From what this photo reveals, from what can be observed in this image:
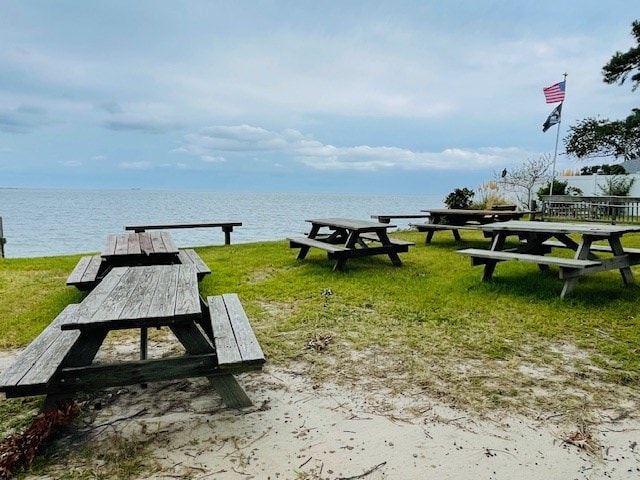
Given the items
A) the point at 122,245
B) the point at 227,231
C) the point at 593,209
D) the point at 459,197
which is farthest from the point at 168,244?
the point at 593,209

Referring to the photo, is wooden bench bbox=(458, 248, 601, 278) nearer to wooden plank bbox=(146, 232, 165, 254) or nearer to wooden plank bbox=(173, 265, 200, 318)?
wooden plank bbox=(173, 265, 200, 318)

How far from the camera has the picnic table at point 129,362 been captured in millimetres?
1905

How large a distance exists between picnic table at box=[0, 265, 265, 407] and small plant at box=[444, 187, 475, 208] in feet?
41.0

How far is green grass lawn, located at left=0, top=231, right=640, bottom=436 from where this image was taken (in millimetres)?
2553

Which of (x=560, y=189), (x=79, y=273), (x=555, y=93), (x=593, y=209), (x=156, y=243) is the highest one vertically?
(x=555, y=93)

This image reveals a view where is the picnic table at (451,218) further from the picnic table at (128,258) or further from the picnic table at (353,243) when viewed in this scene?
the picnic table at (128,258)

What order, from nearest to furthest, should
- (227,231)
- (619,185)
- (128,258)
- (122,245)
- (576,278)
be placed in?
(576,278) → (128,258) → (122,245) → (227,231) → (619,185)

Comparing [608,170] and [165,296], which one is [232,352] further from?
[608,170]

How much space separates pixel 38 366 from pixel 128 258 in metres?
2.57

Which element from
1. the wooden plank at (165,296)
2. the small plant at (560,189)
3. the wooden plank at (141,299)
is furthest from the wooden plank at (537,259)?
the small plant at (560,189)

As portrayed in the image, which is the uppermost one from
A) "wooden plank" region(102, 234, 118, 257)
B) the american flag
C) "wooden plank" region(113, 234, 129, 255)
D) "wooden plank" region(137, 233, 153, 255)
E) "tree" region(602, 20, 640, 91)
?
"tree" region(602, 20, 640, 91)

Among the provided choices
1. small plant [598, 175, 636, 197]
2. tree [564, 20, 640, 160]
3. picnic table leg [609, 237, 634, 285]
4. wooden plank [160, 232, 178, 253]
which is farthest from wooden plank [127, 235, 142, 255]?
tree [564, 20, 640, 160]

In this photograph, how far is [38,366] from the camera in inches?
77.1

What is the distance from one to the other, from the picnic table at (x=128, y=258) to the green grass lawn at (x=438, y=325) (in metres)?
0.40
